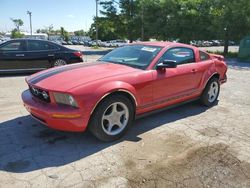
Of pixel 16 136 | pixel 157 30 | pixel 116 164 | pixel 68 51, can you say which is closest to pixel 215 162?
pixel 116 164

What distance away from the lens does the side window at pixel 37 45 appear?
31.5ft

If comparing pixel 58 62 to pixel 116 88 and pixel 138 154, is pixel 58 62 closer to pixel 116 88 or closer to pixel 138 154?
pixel 116 88

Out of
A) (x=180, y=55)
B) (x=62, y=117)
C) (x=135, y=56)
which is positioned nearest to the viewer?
(x=62, y=117)

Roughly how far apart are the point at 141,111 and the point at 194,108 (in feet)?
6.16

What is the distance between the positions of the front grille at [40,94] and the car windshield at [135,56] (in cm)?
151

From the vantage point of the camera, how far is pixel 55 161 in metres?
3.49

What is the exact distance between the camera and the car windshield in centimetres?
462

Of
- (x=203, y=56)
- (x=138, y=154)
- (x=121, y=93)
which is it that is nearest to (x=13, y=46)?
(x=203, y=56)

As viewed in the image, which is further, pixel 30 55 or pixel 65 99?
pixel 30 55

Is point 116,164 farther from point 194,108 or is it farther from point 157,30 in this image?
point 157,30

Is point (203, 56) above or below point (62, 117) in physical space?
above

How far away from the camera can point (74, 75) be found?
4113mm

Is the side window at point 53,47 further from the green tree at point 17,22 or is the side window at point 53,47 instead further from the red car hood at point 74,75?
the green tree at point 17,22

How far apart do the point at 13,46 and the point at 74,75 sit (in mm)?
6291
